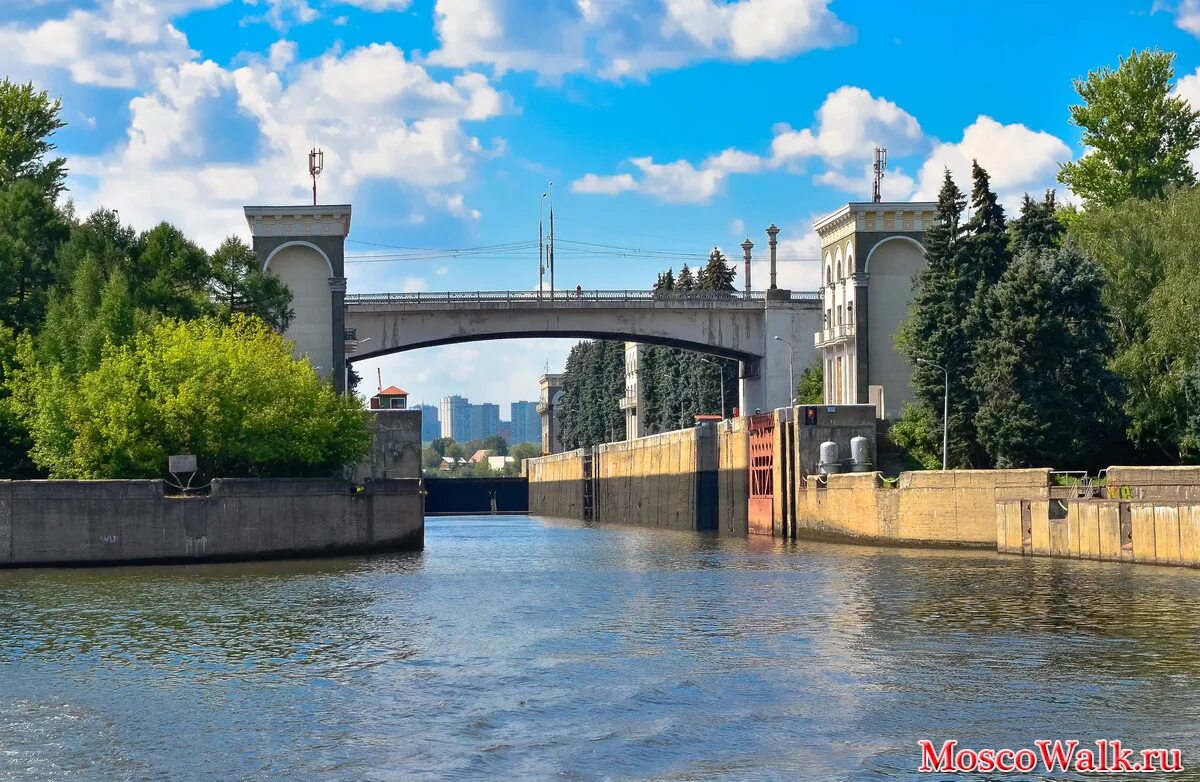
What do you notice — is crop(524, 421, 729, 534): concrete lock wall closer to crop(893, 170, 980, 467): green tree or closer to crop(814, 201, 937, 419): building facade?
crop(814, 201, 937, 419): building facade

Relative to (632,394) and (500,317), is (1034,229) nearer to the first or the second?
(500,317)

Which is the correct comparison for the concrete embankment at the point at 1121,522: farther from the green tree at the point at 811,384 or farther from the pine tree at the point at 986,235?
the green tree at the point at 811,384

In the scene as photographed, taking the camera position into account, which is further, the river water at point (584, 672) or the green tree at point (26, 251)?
the green tree at point (26, 251)

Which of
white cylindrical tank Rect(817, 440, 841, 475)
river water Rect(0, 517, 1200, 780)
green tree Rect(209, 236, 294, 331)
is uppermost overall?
green tree Rect(209, 236, 294, 331)

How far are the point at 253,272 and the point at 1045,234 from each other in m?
34.7

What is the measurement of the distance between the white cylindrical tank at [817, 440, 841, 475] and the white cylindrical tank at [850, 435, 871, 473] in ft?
2.24

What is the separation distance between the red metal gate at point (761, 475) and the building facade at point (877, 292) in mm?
5729

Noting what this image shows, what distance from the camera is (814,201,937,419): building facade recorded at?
81.9m

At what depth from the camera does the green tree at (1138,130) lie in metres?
73.0

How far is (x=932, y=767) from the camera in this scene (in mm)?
21094

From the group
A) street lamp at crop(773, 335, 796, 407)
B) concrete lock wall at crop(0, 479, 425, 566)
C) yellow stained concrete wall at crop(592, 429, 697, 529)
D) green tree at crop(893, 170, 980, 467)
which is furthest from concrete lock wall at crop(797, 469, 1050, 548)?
yellow stained concrete wall at crop(592, 429, 697, 529)

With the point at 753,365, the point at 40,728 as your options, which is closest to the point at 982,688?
the point at 40,728

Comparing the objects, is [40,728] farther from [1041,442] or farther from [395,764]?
[1041,442]

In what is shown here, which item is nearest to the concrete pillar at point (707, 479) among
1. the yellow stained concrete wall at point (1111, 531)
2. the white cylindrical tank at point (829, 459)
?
the white cylindrical tank at point (829, 459)
